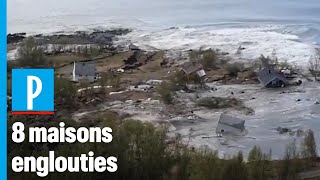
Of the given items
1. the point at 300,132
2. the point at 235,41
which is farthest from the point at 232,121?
the point at 235,41

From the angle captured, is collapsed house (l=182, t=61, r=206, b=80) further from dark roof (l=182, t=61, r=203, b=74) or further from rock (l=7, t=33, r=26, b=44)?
rock (l=7, t=33, r=26, b=44)

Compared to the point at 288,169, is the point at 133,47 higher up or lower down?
higher up

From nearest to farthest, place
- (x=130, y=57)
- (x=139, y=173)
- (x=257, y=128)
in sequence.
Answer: (x=139, y=173), (x=257, y=128), (x=130, y=57)

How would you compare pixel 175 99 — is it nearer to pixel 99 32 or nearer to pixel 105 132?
pixel 105 132

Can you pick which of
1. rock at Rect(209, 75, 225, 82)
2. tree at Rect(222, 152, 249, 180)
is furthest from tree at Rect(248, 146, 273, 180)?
rock at Rect(209, 75, 225, 82)

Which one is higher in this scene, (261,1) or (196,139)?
(261,1)

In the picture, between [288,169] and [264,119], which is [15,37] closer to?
[264,119]

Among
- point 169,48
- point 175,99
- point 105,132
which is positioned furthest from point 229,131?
point 169,48
